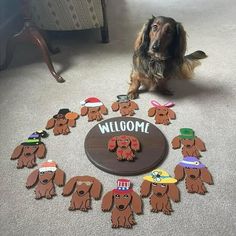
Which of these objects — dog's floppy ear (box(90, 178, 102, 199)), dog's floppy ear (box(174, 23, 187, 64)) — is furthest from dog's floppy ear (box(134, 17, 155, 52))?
dog's floppy ear (box(90, 178, 102, 199))

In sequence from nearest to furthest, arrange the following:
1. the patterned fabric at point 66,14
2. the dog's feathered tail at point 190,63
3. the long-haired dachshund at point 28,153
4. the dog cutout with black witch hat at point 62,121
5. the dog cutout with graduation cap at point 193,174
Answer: the dog cutout with graduation cap at point 193,174
the long-haired dachshund at point 28,153
the dog cutout with black witch hat at point 62,121
the dog's feathered tail at point 190,63
the patterned fabric at point 66,14

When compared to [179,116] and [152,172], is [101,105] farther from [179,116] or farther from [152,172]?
[152,172]

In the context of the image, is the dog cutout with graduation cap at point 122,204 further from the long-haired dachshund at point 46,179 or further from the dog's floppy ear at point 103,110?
the dog's floppy ear at point 103,110

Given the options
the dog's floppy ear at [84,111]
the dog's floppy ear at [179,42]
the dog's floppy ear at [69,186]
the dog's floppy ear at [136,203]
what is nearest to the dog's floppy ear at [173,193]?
the dog's floppy ear at [136,203]

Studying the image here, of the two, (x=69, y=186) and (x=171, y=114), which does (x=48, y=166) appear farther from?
(x=171, y=114)

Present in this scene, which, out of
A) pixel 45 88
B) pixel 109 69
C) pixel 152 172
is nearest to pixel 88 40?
pixel 109 69
